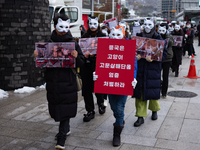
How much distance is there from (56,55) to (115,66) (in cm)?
91

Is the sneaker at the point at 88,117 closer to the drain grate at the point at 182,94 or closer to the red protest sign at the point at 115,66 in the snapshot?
the red protest sign at the point at 115,66

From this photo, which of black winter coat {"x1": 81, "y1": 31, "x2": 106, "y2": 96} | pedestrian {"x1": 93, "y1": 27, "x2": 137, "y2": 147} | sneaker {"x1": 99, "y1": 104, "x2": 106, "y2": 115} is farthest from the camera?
sneaker {"x1": 99, "y1": 104, "x2": 106, "y2": 115}

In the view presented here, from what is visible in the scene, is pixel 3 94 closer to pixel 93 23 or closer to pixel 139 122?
pixel 93 23

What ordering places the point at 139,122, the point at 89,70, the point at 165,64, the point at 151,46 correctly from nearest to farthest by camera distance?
the point at 151,46, the point at 139,122, the point at 89,70, the point at 165,64

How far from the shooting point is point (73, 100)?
4.36 meters

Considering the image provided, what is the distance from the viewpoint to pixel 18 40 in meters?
8.13

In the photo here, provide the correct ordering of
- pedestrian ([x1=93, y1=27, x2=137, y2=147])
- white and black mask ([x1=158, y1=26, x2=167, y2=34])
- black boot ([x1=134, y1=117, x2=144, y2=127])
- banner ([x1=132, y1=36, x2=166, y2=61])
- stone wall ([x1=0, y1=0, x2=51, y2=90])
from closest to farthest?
pedestrian ([x1=93, y1=27, x2=137, y2=147])
banner ([x1=132, y1=36, x2=166, y2=61])
black boot ([x1=134, y1=117, x2=144, y2=127])
white and black mask ([x1=158, y1=26, x2=167, y2=34])
stone wall ([x1=0, y1=0, x2=51, y2=90])

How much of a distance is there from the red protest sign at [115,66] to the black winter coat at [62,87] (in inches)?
13.5

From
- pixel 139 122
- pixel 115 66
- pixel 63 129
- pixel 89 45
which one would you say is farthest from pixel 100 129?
pixel 89 45

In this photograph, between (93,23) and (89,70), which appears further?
(89,70)

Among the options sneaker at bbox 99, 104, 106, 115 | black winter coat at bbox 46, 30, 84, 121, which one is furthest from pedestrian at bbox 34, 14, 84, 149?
sneaker at bbox 99, 104, 106, 115

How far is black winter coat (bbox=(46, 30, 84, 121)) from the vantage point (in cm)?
423

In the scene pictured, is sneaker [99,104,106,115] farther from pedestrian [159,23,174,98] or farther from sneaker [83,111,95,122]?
pedestrian [159,23,174,98]

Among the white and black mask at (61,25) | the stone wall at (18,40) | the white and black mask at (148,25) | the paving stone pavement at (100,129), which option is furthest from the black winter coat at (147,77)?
the stone wall at (18,40)
